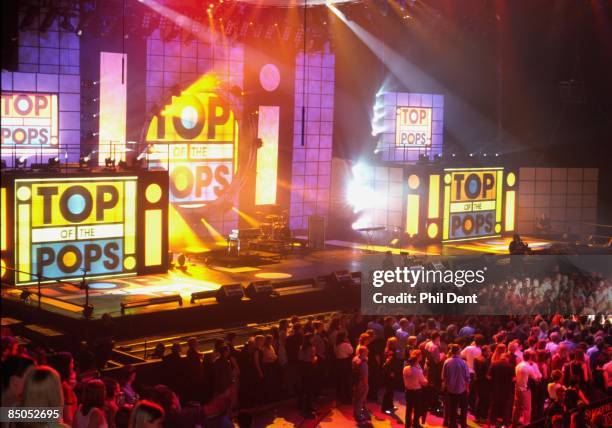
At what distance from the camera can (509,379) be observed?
36.8 feet

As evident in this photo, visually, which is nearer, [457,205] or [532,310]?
[532,310]

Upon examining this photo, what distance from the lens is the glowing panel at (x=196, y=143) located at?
22.6 m

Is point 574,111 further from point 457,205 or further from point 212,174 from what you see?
point 212,174

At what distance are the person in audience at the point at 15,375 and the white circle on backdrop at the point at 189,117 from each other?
16953 millimetres

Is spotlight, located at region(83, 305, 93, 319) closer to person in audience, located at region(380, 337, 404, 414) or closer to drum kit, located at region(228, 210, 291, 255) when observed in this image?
person in audience, located at region(380, 337, 404, 414)

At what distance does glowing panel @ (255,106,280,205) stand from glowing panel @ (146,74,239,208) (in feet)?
3.78

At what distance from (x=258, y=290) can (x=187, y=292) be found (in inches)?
66.2

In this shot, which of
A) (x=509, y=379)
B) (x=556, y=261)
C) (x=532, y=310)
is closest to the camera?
(x=509, y=379)

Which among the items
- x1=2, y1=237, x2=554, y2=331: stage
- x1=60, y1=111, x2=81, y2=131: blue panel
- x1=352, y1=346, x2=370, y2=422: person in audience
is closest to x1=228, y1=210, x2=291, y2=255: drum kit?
x1=2, y1=237, x2=554, y2=331: stage

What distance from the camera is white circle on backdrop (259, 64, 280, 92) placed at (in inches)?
985

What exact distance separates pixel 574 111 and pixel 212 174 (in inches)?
475

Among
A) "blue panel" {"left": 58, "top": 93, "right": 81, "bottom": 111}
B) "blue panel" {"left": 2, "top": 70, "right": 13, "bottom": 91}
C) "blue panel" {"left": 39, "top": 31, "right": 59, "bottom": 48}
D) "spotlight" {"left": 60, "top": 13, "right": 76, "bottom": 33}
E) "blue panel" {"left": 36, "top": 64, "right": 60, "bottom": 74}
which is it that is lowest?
"blue panel" {"left": 58, "top": 93, "right": 81, "bottom": 111}

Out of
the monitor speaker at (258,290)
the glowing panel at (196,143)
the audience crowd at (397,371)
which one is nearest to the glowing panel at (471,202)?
the glowing panel at (196,143)

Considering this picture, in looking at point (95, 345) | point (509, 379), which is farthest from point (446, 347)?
point (95, 345)
